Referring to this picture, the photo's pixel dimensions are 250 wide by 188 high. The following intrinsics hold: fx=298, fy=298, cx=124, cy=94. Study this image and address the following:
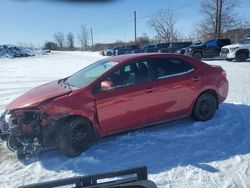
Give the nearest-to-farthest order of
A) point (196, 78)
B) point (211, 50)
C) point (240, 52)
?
point (196, 78) → point (240, 52) → point (211, 50)

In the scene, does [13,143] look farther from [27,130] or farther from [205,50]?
[205,50]

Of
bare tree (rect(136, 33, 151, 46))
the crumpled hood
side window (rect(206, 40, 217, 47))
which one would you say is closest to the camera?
the crumpled hood

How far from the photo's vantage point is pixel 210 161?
14.1ft

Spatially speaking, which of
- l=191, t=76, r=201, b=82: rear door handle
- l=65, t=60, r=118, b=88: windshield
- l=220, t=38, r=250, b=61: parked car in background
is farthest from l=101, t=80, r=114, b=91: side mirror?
l=220, t=38, r=250, b=61: parked car in background

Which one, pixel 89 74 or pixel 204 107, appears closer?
pixel 89 74

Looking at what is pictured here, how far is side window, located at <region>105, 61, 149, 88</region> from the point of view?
16.6 ft

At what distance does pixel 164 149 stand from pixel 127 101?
3.25 feet

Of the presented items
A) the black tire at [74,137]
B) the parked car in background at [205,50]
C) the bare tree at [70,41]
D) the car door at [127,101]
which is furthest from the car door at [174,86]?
the bare tree at [70,41]

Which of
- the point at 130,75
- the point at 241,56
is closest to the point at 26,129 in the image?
the point at 130,75

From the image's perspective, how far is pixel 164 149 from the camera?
4.77 meters

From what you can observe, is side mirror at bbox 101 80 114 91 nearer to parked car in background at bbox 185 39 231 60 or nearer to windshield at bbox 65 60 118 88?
windshield at bbox 65 60 118 88

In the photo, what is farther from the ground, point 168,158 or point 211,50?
point 211,50

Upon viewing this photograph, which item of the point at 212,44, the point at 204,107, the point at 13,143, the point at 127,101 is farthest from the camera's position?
the point at 212,44

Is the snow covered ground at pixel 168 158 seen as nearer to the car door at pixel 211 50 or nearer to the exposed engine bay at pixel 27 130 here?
the exposed engine bay at pixel 27 130
